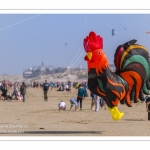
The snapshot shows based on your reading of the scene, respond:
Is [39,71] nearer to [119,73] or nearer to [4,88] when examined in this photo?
[4,88]

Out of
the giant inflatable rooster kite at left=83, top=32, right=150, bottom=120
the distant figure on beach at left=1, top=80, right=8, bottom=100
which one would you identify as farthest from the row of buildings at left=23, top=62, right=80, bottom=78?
the giant inflatable rooster kite at left=83, top=32, right=150, bottom=120

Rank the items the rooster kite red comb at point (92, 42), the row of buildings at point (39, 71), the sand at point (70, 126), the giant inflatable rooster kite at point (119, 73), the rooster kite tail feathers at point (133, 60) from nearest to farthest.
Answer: the rooster kite red comb at point (92, 42) < the giant inflatable rooster kite at point (119, 73) < the rooster kite tail feathers at point (133, 60) < the sand at point (70, 126) < the row of buildings at point (39, 71)

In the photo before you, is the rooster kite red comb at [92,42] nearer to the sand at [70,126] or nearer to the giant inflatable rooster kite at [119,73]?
the giant inflatable rooster kite at [119,73]

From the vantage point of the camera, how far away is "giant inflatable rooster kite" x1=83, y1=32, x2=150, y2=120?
1389 cm

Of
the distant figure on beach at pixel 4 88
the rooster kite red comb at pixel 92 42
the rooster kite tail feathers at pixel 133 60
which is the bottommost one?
the distant figure on beach at pixel 4 88

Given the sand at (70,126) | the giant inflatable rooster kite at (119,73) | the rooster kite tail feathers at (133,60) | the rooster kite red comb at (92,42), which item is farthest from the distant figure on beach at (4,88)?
the rooster kite red comb at (92,42)

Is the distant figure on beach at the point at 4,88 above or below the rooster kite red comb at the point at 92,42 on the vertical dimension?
below

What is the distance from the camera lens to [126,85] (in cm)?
1441

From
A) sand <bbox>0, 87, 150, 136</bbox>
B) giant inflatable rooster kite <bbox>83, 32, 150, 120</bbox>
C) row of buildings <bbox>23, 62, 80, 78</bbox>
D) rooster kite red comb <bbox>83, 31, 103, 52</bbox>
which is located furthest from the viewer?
row of buildings <bbox>23, 62, 80, 78</bbox>

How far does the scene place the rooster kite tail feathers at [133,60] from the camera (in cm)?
1436

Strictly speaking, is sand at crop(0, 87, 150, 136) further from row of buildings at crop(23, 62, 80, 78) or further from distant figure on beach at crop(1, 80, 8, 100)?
row of buildings at crop(23, 62, 80, 78)

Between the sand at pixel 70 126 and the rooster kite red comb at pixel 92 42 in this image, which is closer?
the rooster kite red comb at pixel 92 42
